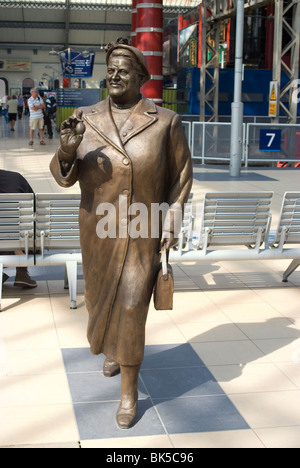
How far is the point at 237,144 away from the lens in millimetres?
16500

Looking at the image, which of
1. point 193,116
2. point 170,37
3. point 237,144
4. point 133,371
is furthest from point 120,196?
point 170,37

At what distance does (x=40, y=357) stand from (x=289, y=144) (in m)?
14.6

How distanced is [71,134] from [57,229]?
2.94 m

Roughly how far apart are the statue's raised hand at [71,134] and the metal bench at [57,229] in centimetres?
282

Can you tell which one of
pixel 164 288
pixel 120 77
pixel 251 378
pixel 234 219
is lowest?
pixel 251 378

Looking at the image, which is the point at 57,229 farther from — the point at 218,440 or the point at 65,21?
the point at 65,21

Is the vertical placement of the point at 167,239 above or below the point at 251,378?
above

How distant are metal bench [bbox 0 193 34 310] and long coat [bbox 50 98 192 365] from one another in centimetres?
244

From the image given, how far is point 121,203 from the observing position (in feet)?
13.7

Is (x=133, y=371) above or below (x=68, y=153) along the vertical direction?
below

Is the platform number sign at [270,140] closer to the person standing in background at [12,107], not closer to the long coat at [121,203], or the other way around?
the long coat at [121,203]

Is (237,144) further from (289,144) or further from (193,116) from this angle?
(193,116)

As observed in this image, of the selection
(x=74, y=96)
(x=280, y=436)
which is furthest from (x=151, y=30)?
(x=280, y=436)

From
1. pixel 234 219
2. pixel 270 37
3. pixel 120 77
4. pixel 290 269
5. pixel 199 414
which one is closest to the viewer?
pixel 120 77
